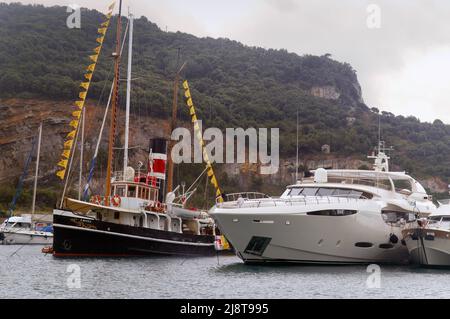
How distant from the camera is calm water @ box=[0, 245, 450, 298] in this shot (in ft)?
92.2

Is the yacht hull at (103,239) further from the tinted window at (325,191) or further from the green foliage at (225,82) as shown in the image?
the green foliage at (225,82)

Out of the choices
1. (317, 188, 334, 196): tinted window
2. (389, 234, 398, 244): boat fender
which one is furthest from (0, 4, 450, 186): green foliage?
(389, 234, 398, 244): boat fender

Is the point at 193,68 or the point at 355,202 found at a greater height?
the point at 193,68

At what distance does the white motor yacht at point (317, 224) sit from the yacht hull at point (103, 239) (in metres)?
8.39

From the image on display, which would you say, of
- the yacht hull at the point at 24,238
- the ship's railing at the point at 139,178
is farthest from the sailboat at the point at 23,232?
the ship's railing at the point at 139,178

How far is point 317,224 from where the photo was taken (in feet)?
124

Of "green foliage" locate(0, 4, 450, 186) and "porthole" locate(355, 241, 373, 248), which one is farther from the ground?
"green foliage" locate(0, 4, 450, 186)

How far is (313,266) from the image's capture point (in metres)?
38.9

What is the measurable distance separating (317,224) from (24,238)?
3775 centimetres

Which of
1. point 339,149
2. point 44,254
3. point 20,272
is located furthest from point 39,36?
point 20,272

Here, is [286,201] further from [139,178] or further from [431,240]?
[139,178]

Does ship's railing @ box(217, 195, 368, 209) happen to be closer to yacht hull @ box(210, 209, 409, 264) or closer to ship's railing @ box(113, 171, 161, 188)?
yacht hull @ box(210, 209, 409, 264)
